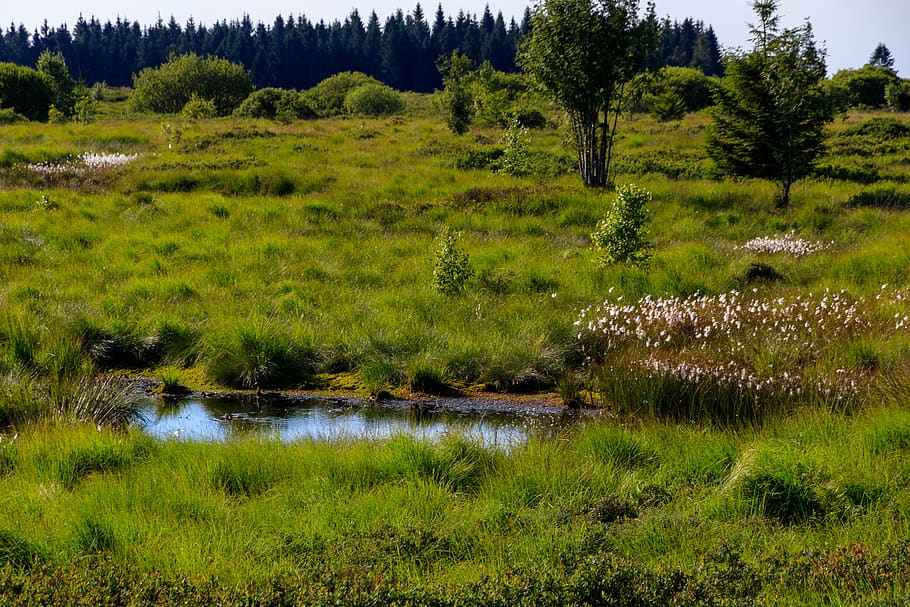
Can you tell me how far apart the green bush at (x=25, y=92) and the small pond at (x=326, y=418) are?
48.8 meters

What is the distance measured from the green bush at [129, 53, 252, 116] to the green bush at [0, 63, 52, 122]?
33.7 ft

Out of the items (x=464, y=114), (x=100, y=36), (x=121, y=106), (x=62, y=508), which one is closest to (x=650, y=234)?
(x=62, y=508)

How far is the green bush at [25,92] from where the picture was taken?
1940 inches

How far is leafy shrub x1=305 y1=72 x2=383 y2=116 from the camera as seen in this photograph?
61.2 metres

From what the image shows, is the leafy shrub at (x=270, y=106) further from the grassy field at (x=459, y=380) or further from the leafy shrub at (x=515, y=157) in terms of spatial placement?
the grassy field at (x=459, y=380)

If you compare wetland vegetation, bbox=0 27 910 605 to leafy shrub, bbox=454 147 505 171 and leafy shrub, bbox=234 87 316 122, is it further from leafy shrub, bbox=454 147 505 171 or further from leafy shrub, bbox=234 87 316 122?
leafy shrub, bbox=234 87 316 122

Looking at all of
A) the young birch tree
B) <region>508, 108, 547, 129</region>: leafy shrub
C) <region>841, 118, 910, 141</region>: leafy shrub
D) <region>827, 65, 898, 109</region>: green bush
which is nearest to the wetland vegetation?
the young birch tree

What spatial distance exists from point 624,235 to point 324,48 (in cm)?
14048

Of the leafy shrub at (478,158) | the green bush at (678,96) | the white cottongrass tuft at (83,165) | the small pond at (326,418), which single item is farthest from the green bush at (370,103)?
the small pond at (326,418)

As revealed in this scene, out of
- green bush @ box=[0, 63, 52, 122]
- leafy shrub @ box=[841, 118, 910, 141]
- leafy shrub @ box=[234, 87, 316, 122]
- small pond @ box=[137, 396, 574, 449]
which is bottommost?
small pond @ box=[137, 396, 574, 449]

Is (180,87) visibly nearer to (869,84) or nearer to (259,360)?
(869,84)

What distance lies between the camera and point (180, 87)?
64.2 meters

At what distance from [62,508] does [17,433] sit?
190 cm

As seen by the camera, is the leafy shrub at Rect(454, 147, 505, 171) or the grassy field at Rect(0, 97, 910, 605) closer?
the grassy field at Rect(0, 97, 910, 605)
